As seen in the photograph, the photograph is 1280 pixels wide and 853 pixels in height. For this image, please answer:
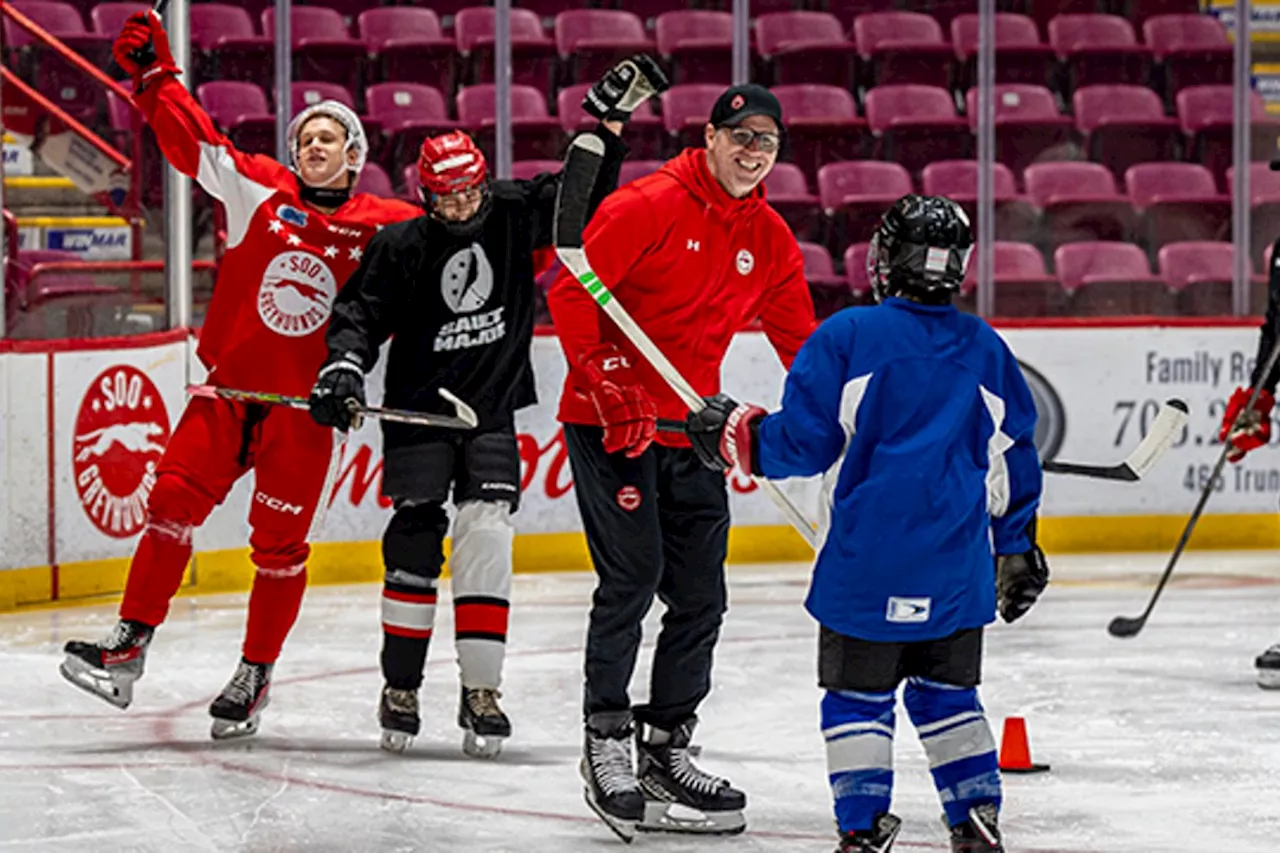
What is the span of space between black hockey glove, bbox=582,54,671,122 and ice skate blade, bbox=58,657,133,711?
5.77 ft

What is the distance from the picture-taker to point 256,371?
5418 millimetres

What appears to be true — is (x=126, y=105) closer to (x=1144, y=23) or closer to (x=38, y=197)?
(x=38, y=197)

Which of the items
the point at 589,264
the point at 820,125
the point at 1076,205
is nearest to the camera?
the point at 589,264

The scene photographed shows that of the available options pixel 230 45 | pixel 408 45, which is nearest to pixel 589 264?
pixel 230 45

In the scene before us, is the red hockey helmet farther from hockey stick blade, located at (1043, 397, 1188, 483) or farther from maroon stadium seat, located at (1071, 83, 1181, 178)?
maroon stadium seat, located at (1071, 83, 1181, 178)

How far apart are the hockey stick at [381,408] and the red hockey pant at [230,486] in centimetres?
4

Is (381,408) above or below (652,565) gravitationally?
above

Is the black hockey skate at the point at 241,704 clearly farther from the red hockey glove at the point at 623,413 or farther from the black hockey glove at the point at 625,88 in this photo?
the black hockey glove at the point at 625,88

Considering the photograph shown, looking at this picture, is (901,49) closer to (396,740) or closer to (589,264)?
(396,740)

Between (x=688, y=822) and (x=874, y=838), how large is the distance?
32.4 inches

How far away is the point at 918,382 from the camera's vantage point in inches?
142

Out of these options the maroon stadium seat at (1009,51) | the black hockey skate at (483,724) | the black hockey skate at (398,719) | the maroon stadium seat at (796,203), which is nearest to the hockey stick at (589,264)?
the black hockey skate at (483,724)

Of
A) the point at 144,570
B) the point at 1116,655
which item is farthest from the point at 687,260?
the point at 1116,655

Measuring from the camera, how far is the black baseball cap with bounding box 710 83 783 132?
4.38 m
